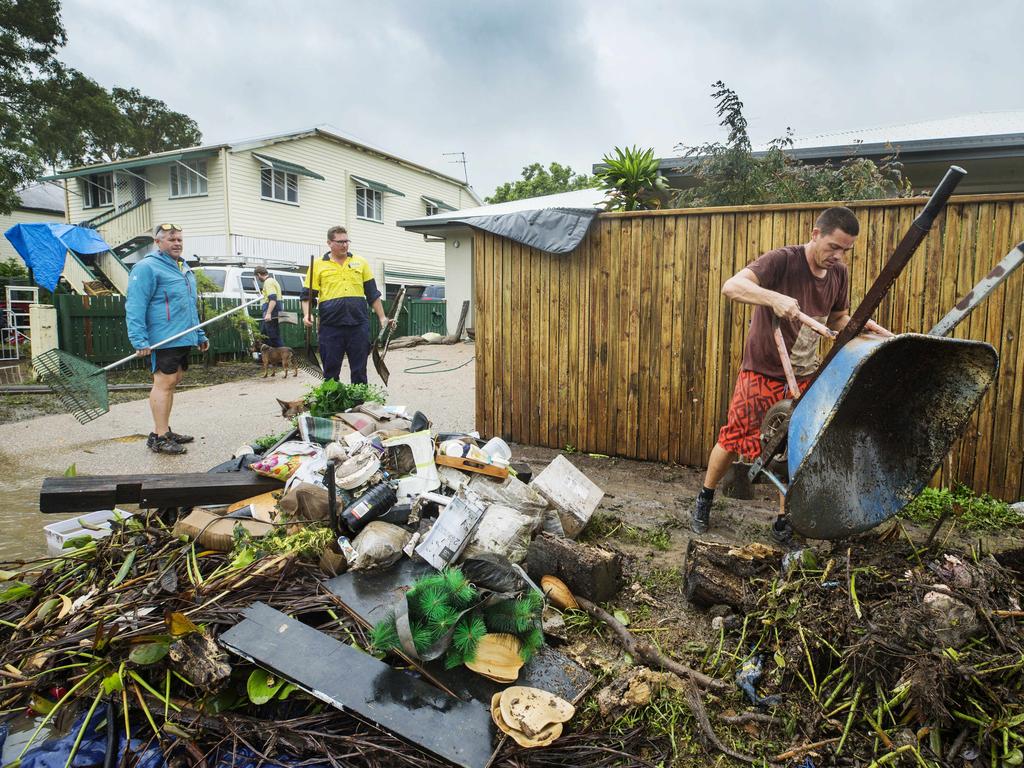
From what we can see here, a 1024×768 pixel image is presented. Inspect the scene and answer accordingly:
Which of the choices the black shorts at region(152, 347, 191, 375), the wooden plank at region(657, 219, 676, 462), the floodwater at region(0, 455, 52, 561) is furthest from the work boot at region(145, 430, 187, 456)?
the wooden plank at region(657, 219, 676, 462)

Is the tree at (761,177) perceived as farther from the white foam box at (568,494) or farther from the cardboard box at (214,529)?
the cardboard box at (214,529)

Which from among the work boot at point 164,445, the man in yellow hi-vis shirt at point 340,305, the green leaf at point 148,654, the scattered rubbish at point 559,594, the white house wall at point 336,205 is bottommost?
the scattered rubbish at point 559,594

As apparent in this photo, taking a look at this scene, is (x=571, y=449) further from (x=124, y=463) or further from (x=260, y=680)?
(x=124, y=463)

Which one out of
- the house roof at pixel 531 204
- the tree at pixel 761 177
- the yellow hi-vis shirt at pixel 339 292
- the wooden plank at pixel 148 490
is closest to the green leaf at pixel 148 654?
the wooden plank at pixel 148 490

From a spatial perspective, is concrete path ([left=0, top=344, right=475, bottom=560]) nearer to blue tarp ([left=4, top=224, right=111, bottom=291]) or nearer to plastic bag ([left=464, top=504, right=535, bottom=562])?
plastic bag ([left=464, top=504, right=535, bottom=562])

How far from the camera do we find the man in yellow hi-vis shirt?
19.4 feet

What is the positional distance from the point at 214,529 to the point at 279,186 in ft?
66.1

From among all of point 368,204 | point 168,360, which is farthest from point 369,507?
point 368,204

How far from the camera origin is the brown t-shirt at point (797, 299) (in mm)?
3365

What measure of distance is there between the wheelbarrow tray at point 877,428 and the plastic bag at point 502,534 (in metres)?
1.36

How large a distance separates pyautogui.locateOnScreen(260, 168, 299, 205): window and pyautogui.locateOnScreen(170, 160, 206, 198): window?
1.84 meters

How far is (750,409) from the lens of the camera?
353cm

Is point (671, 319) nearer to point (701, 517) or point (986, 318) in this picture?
point (701, 517)

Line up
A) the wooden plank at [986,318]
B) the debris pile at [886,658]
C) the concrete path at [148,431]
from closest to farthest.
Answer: the debris pile at [886,658] → the wooden plank at [986,318] → the concrete path at [148,431]
